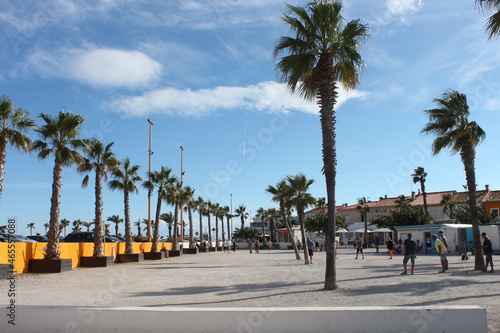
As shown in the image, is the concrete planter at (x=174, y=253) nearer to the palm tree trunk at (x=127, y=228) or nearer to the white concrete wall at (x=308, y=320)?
the palm tree trunk at (x=127, y=228)

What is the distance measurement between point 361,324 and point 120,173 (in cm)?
2568

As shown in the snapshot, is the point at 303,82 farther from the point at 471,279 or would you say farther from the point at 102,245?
the point at 102,245

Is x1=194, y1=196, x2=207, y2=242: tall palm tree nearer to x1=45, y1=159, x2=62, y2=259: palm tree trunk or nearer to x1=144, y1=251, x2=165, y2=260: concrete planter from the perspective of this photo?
x1=144, y1=251, x2=165, y2=260: concrete planter

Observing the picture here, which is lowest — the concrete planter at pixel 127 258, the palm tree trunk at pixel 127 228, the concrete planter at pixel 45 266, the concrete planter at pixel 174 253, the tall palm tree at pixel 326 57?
the concrete planter at pixel 174 253

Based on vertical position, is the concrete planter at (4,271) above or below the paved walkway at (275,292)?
above

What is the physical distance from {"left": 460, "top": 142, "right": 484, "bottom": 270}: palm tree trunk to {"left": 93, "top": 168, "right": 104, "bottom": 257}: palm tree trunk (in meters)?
18.9

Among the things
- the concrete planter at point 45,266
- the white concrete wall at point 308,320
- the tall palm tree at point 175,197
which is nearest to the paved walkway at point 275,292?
the white concrete wall at point 308,320

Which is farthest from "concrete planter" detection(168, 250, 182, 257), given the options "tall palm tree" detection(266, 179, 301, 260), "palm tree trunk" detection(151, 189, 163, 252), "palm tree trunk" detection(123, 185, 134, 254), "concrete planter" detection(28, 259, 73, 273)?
"concrete planter" detection(28, 259, 73, 273)

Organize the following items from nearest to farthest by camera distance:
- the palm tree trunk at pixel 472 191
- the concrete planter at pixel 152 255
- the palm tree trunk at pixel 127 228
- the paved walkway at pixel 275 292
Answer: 1. the paved walkway at pixel 275 292
2. the palm tree trunk at pixel 472 191
3. the palm tree trunk at pixel 127 228
4. the concrete planter at pixel 152 255

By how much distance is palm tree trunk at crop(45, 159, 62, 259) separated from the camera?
19.8 m

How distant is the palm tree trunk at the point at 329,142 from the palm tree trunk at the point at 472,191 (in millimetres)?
8413

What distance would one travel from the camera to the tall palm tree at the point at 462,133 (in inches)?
690

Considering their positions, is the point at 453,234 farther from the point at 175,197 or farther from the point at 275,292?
the point at 275,292

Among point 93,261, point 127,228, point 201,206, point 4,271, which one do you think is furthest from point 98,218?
point 201,206
